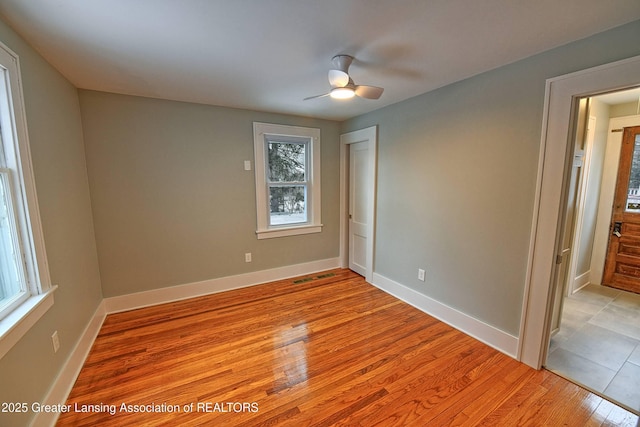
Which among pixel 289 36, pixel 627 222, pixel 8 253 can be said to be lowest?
pixel 627 222

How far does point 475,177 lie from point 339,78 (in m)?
1.50

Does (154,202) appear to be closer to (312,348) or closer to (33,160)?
(33,160)

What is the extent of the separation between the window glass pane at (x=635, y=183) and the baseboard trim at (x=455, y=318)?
279 cm

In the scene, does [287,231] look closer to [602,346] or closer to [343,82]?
[343,82]

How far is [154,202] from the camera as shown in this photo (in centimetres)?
293

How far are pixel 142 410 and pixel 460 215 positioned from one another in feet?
9.54

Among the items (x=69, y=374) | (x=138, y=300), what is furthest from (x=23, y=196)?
(x=138, y=300)

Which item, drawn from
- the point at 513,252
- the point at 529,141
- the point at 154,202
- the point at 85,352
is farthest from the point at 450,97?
the point at 85,352

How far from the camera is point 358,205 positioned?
3922mm

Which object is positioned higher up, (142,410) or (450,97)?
(450,97)

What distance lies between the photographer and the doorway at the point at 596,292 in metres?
1.92

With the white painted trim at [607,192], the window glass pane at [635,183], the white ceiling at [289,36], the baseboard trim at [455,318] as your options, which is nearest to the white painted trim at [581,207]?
the white painted trim at [607,192]

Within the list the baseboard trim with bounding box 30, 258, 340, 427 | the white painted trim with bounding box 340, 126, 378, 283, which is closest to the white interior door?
the white painted trim with bounding box 340, 126, 378, 283

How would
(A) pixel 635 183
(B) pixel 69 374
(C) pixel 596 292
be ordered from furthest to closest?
(C) pixel 596 292, (A) pixel 635 183, (B) pixel 69 374
